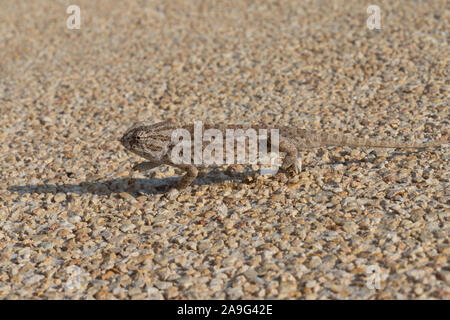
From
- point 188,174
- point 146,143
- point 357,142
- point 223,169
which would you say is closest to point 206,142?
point 188,174

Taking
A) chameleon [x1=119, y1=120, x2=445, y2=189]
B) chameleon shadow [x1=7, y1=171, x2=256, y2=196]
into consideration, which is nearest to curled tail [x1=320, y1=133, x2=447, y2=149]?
chameleon [x1=119, y1=120, x2=445, y2=189]

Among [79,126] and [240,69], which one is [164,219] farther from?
[240,69]

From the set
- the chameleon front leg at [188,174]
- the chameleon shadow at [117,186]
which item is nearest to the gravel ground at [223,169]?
the chameleon shadow at [117,186]

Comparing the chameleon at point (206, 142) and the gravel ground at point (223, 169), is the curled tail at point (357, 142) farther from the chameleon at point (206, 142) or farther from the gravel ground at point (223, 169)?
the gravel ground at point (223, 169)

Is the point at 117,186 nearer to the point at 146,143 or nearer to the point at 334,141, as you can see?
the point at 146,143

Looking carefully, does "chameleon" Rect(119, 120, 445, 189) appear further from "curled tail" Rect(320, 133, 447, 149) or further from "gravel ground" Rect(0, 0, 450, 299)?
"gravel ground" Rect(0, 0, 450, 299)
